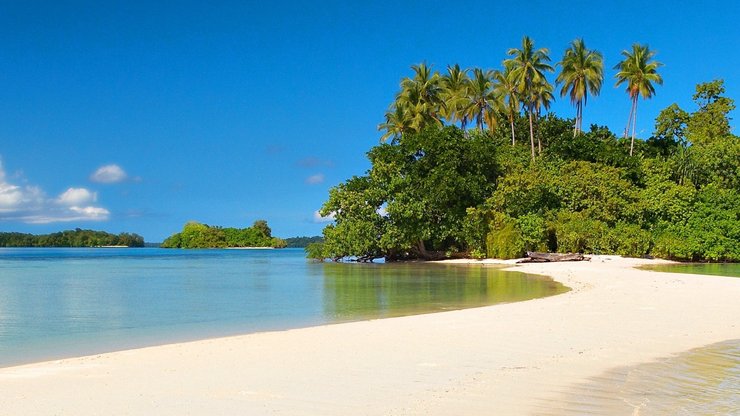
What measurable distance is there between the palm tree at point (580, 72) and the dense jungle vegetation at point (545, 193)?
12 cm

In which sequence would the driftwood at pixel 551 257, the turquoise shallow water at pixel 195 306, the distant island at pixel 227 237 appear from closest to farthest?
the turquoise shallow water at pixel 195 306 < the driftwood at pixel 551 257 < the distant island at pixel 227 237

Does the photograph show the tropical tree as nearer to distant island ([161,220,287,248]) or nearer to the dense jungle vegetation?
the dense jungle vegetation

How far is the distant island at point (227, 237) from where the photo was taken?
156 meters

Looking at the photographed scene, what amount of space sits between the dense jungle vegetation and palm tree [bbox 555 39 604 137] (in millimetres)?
123

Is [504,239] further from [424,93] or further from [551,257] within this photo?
[424,93]

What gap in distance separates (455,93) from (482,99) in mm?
3110

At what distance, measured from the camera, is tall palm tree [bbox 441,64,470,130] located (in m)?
56.6

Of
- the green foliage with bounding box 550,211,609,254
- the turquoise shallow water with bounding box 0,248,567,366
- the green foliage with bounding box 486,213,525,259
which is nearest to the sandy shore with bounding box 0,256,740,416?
the turquoise shallow water with bounding box 0,248,567,366

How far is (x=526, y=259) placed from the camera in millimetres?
40188

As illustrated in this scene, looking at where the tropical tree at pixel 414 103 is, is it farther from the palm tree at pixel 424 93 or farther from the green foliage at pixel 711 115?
the green foliage at pixel 711 115

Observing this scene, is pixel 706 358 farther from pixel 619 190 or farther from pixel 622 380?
pixel 619 190

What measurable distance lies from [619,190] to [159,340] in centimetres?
3903

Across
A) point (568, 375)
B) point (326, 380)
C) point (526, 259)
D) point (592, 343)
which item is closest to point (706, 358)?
point (592, 343)

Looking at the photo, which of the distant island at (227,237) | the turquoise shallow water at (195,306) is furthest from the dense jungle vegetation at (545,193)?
the distant island at (227,237)
